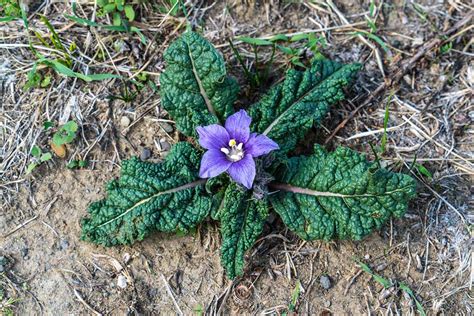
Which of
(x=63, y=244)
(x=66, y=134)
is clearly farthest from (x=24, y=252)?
(x=66, y=134)

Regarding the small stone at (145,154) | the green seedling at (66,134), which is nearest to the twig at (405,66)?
the small stone at (145,154)

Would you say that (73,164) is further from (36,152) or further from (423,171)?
(423,171)

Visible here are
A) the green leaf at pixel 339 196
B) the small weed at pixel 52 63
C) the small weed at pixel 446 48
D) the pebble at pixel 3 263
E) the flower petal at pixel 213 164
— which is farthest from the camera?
the small weed at pixel 446 48

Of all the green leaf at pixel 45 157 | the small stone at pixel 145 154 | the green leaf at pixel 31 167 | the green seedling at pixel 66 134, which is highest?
the green seedling at pixel 66 134

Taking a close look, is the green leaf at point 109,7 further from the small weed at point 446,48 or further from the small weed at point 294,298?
the small weed at point 446,48

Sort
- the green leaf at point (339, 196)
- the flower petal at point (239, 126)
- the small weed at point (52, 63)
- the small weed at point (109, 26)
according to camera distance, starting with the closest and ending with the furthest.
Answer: the flower petal at point (239, 126), the green leaf at point (339, 196), the small weed at point (52, 63), the small weed at point (109, 26)

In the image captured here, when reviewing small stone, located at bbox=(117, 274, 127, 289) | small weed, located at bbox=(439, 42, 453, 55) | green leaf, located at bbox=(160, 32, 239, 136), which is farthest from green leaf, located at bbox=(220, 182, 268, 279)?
small weed, located at bbox=(439, 42, 453, 55)

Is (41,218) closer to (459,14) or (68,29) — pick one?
(68,29)
